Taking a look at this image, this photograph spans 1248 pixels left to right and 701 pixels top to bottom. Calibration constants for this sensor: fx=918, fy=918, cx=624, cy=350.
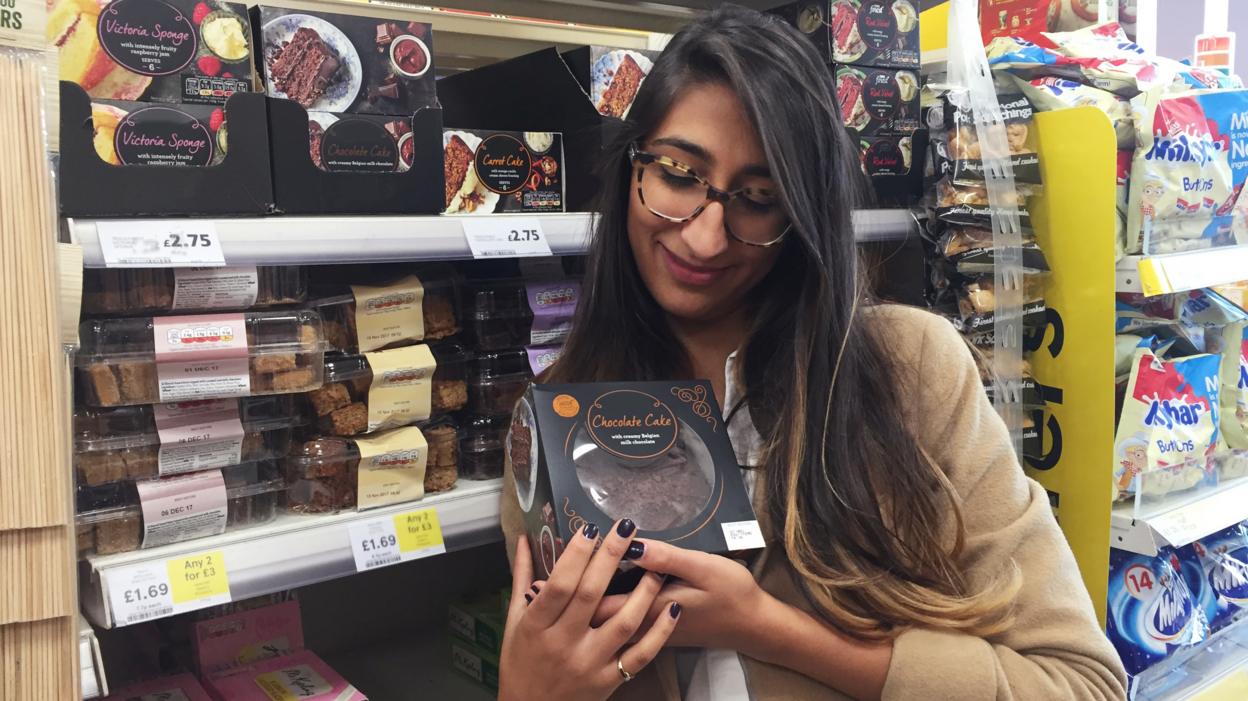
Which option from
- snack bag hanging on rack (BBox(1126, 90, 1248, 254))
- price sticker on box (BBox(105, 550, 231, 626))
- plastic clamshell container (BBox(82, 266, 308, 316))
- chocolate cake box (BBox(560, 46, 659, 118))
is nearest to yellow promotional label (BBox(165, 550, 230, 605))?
price sticker on box (BBox(105, 550, 231, 626))

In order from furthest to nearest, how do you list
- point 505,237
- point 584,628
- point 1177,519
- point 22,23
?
point 1177,519 → point 505,237 → point 584,628 → point 22,23

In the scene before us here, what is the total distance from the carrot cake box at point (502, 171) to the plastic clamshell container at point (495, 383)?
0.82 ft

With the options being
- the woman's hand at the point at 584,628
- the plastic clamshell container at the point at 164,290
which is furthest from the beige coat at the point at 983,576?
the plastic clamshell container at the point at 164,290

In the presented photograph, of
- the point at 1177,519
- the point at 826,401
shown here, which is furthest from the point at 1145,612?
the point at 826,401

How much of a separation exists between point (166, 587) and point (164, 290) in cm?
38

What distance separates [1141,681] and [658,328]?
1.76 meters

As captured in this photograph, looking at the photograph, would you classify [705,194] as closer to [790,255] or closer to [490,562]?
[790,255]

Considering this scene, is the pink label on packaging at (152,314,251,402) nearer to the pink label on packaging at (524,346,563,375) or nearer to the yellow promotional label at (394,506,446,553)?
the yellow promotional label at (394,506,446,553)

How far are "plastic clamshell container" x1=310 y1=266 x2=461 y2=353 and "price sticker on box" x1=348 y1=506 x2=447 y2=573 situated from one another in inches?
10.2

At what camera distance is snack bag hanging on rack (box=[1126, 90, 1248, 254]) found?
2020mm

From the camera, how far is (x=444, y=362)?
1.48 meters

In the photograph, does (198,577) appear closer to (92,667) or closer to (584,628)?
(92,667)

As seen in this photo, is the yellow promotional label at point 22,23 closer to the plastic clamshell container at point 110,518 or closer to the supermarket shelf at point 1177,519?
the plastic clamshell container at point 110,518

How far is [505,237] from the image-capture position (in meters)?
1.35
